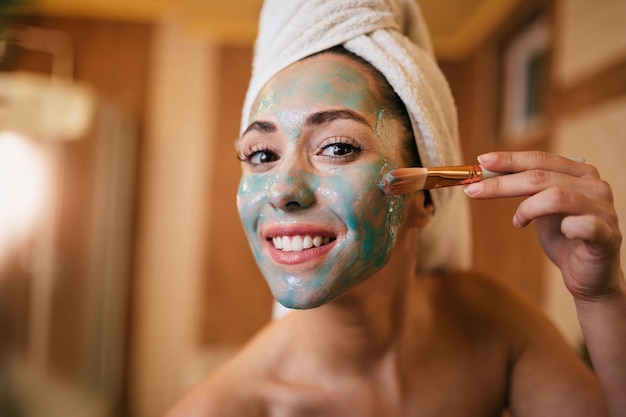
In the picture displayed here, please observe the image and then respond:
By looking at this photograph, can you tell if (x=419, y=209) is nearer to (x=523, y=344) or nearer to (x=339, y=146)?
(x=339, y=146)

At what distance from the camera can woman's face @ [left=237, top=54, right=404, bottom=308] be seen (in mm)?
565

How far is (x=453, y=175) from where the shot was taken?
0.53m

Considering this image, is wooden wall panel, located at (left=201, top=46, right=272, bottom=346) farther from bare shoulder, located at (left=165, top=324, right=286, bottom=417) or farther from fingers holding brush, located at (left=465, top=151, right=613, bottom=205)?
fingers holding brush, located at (left=465, top=151, right=613, bottom=205)

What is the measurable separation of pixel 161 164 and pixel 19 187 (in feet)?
3.07

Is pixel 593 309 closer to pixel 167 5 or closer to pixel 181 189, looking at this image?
pixel 181 189

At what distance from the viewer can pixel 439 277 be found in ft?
2.87

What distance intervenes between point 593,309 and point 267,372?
16.5 inches

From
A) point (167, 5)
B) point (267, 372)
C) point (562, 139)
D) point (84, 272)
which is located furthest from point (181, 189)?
point (267, 372)

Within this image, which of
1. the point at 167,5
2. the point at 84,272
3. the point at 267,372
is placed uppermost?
the point at 167,5

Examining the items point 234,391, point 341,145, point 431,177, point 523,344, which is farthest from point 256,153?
point 523,344

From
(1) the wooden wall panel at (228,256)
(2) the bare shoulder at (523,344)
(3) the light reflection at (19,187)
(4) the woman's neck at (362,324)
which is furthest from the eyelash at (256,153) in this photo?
(1) the wooden wall panel at (228,256)

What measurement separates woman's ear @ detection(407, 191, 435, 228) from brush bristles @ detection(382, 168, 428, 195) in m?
0.09

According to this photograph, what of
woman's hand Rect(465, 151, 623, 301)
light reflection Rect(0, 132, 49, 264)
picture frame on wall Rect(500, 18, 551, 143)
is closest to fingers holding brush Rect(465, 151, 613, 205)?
woman's hand Rect(465, 151, 623, 301)

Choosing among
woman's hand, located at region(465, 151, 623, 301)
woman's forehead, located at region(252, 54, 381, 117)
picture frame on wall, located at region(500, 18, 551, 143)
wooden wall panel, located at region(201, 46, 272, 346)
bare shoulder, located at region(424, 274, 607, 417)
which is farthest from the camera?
wooden wall panel, located at region(201, 46, 272, 346)
